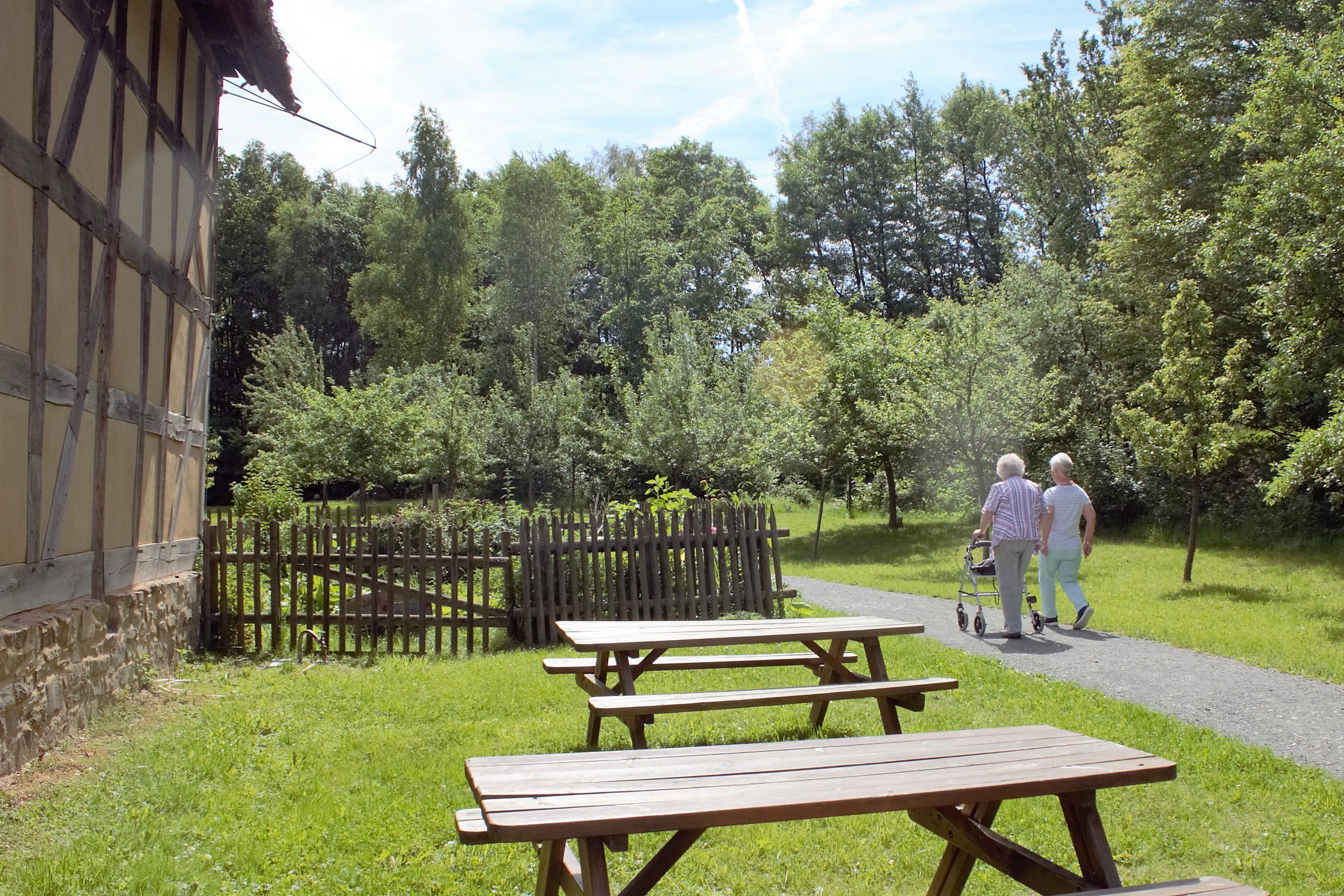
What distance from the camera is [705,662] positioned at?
559cm

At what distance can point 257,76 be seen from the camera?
961 centimetres

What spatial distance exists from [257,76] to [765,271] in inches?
1913

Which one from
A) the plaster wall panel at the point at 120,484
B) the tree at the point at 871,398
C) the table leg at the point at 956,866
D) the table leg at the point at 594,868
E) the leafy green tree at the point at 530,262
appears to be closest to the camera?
the table leg at the point at 594,868

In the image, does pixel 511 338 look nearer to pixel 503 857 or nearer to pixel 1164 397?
pixel 1164 397

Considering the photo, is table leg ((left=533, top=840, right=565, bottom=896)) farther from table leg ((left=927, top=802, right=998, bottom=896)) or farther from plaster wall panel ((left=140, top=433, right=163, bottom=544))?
plaster wall panel ((left=140, top=433, right=163, bottom=544))

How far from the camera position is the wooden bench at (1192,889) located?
2449mm

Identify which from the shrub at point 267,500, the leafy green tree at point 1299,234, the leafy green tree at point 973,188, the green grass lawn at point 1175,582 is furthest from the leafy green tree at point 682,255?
the leafy green tree at point 1299,234

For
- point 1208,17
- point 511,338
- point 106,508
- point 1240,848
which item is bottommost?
point 1240,848

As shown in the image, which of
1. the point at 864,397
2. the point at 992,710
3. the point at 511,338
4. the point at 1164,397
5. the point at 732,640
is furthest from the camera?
the point at 511,338

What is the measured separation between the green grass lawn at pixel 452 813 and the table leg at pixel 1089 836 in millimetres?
1007

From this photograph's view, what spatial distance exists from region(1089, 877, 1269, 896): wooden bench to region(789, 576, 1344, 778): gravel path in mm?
3736

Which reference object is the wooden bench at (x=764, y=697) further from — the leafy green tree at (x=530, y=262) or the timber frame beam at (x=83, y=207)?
the leafy green tree at (x=530, y=262)

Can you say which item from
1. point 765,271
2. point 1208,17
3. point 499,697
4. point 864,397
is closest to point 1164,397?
point 864,397

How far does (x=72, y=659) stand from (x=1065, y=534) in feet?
30.0
